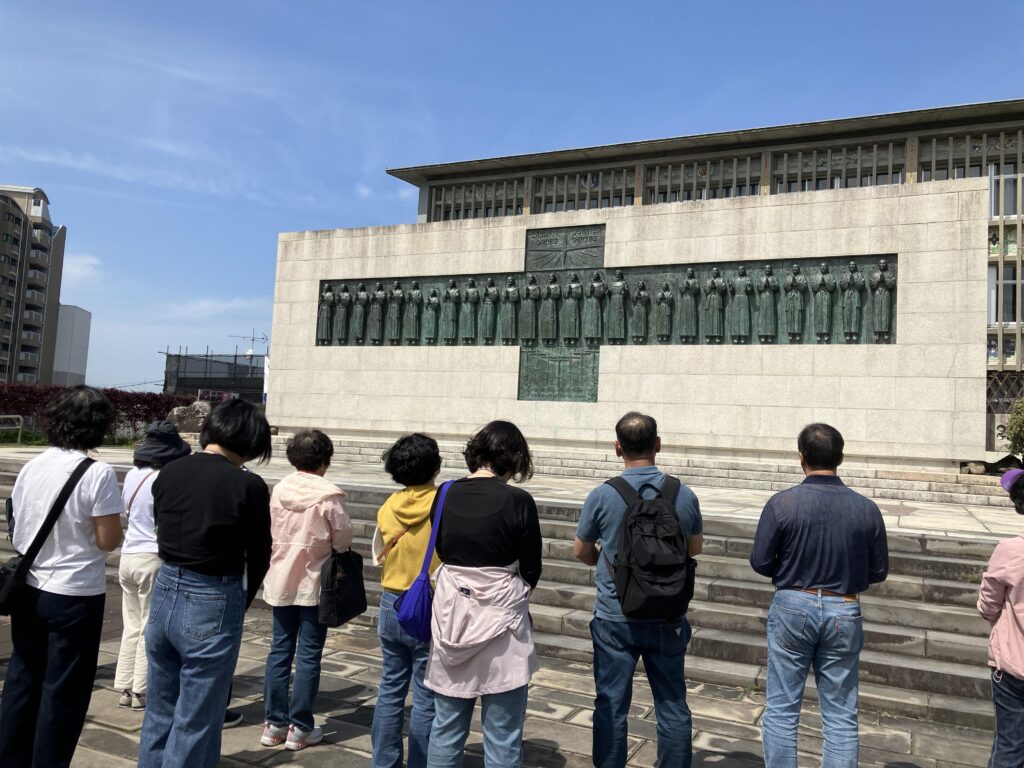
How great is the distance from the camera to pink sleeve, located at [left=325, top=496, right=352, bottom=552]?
14.5ft

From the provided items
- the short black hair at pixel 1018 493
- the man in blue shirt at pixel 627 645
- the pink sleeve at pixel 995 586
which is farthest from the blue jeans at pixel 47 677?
the short black hair at pixel 1018 493

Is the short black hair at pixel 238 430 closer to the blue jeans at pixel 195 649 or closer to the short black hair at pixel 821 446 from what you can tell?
the blue jeans at pixel 195 649

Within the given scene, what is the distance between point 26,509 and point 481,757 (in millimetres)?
2638

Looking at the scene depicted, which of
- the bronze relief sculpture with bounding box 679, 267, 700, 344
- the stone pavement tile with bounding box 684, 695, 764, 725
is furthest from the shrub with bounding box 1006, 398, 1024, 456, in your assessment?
the stone pavement tile with bounding box 684, 695, 764, 725

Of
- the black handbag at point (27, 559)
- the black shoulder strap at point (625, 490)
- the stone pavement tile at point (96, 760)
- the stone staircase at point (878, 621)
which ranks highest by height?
the black shoulder strap at point (625, 490)

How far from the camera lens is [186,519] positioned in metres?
3.26

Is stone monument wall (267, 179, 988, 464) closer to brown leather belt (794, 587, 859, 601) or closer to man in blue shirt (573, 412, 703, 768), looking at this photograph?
brown leather belt (794, 587, 859, 601)

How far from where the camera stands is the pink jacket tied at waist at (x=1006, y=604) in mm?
3494

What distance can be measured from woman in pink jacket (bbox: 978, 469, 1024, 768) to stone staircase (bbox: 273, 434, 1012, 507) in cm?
1022

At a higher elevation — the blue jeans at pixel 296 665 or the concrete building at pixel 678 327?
the concrete building at pixel 678 327

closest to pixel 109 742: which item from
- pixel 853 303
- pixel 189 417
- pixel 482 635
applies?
pixel 482 635

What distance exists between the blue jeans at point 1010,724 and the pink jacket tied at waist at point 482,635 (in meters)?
2.18

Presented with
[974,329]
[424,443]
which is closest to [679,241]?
[974,329]

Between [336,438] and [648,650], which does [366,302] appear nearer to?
[336,438]
